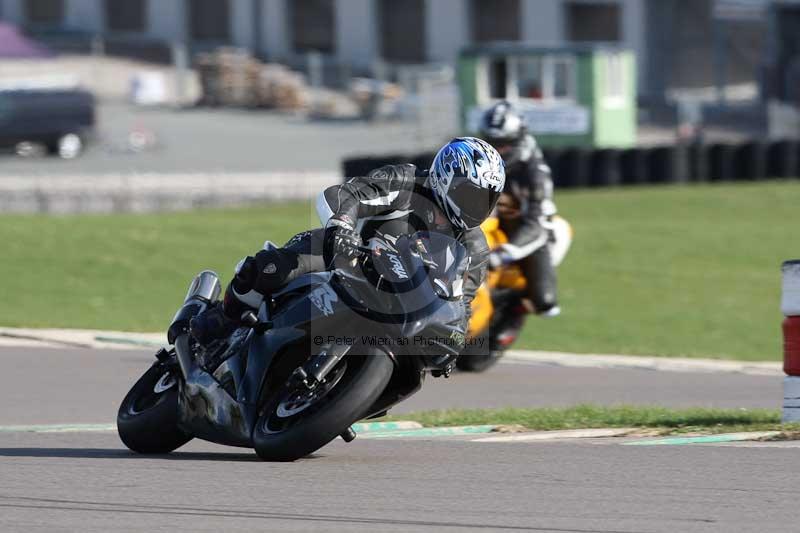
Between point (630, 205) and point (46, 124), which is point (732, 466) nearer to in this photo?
point (630, 205)

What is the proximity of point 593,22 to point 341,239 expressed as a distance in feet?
121

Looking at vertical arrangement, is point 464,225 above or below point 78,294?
above

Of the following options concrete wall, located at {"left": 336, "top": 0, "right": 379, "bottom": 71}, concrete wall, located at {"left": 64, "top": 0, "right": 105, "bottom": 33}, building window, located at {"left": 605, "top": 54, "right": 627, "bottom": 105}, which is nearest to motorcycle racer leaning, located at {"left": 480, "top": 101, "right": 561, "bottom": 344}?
building window, located at {"left": 605, "top": 54, "right": 627, "bottom": 105}

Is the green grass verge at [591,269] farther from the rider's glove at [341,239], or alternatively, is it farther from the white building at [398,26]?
the white building at [398,26]

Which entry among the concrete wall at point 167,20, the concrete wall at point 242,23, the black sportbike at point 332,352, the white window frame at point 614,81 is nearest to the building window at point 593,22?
the white window frame at point 614,81

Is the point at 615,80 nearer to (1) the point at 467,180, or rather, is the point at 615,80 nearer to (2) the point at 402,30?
(2) the point at 402,30

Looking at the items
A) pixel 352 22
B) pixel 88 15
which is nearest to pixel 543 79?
pixel 352 22

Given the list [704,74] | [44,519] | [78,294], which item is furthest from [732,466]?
[704,74]

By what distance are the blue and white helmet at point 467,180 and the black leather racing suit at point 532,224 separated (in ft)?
15.1

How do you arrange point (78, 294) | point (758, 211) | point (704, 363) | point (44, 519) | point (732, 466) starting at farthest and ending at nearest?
point (758, 211) → point (78, 294) → point (704, 363) → point (732, 466) → point (44, 519)

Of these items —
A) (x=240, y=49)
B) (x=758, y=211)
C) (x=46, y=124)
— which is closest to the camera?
(x=758, y=211)

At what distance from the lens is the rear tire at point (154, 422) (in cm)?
685

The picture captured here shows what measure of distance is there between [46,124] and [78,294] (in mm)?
15290

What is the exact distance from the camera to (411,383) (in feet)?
21.0
